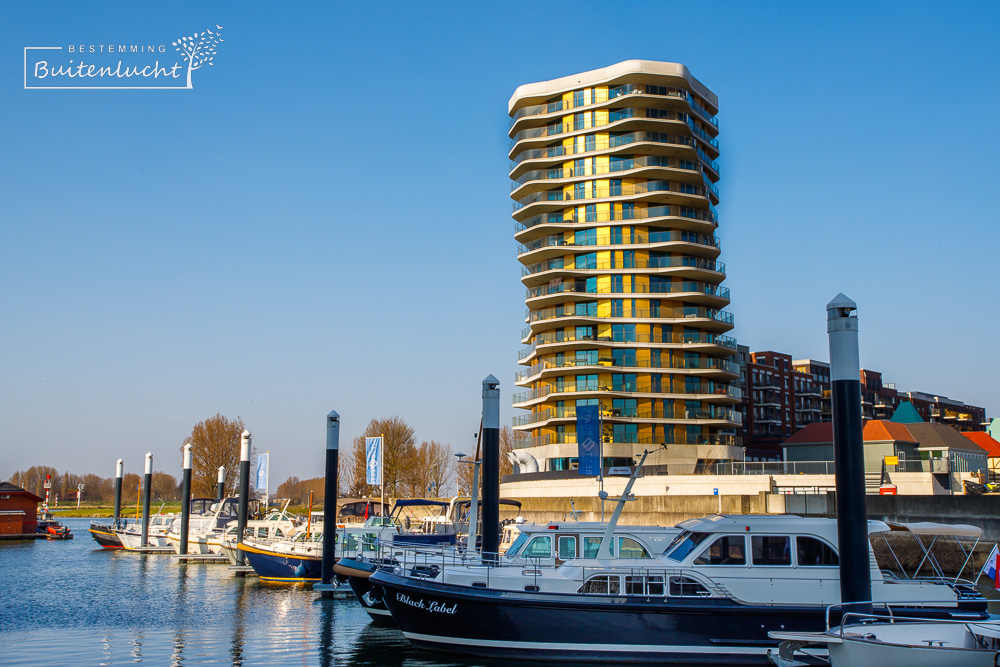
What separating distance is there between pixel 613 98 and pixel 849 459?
63.4 meters

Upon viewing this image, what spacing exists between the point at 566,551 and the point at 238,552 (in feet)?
85.9

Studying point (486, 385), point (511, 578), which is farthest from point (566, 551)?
point (486, 385)

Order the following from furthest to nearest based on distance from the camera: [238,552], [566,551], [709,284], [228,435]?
[228,435] < [709,284] < [238,552] < [566,551]

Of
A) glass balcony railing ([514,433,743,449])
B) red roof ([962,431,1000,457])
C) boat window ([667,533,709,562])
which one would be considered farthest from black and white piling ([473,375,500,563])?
red roof ([962,431,1000,457])

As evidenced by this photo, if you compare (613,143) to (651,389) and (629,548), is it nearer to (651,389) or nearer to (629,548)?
(651,389)

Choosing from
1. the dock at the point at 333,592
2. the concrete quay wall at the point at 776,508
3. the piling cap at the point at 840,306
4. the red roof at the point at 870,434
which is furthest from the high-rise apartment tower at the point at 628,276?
the piling cap at the point at 840,306

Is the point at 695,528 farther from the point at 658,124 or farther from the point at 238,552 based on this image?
the point at 658,124

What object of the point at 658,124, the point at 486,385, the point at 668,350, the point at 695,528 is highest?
the point at 658,124

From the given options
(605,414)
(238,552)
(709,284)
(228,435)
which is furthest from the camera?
(228,435)

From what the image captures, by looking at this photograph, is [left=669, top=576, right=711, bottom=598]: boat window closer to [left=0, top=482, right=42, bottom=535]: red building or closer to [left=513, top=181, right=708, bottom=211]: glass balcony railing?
[left=513, top=181, right=708, bottom=211]: glass balcony railing

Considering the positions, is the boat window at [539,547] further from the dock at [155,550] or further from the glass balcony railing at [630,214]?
the glass balcony railing at [630,214]

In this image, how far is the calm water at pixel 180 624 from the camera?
21.2 m

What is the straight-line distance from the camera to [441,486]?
330ft

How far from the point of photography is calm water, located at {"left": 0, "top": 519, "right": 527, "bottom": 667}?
837 inches
